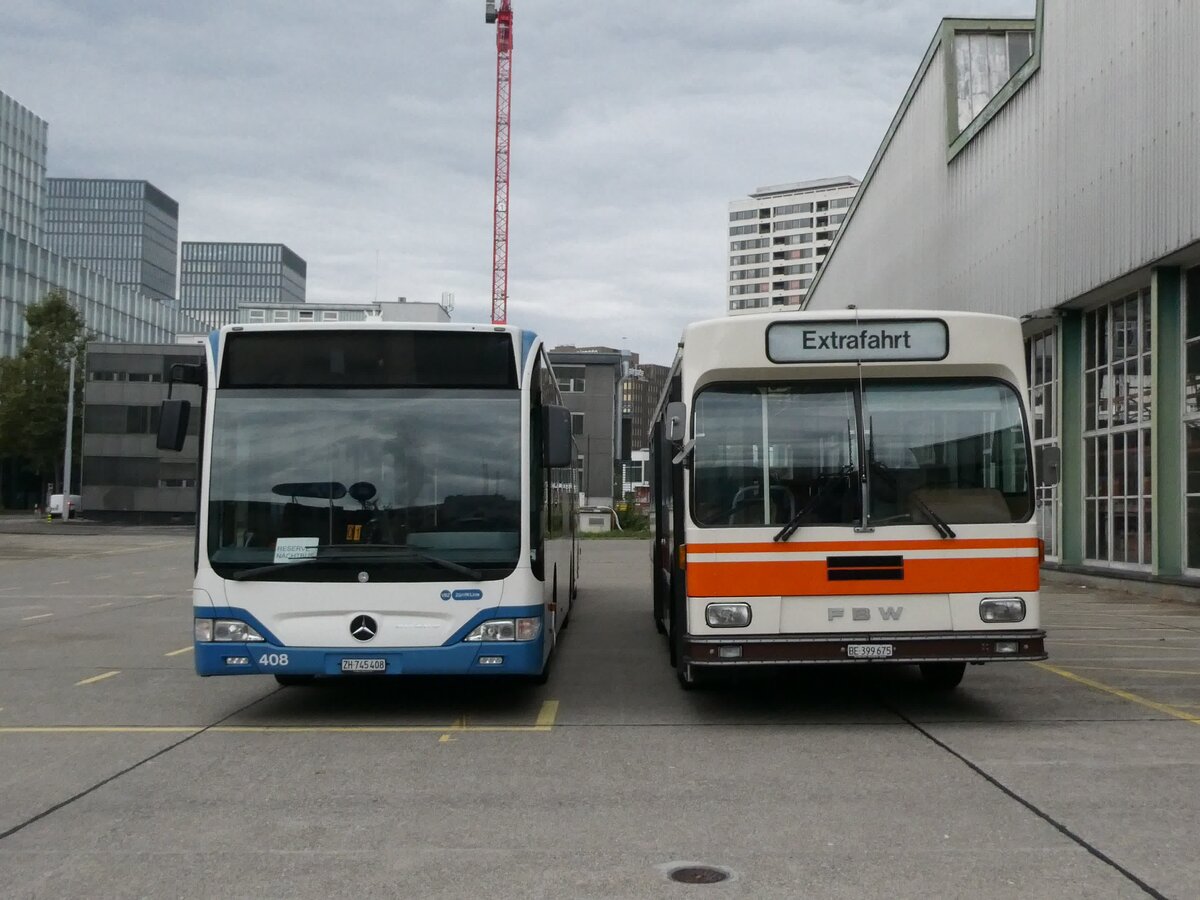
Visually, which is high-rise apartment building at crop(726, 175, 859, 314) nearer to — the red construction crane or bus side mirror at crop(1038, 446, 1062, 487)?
the red construction crane

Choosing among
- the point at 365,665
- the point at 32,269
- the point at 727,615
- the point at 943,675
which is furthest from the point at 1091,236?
the point at 32,269

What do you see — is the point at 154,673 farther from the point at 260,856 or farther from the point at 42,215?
the point at 42,215

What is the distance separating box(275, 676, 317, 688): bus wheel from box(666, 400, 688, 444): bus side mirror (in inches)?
151

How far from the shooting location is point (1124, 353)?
24.0 m

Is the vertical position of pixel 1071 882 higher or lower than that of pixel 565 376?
lower

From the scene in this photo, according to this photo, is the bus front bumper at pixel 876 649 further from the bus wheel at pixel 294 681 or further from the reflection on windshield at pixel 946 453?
the bus wheel at pixel 294 681

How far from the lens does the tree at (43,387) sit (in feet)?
275

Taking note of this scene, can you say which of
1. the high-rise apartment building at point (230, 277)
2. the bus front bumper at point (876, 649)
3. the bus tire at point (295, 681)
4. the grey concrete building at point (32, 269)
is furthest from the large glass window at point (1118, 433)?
the high-rise apartment building at point (230, 277)

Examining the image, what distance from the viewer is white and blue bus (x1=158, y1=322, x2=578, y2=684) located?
8.88m

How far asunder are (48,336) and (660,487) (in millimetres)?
82196

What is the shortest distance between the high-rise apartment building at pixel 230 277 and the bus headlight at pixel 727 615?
183185 millimetres

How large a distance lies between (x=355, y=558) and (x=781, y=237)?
536ft

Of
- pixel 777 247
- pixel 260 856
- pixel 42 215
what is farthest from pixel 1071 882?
pixel 777 247

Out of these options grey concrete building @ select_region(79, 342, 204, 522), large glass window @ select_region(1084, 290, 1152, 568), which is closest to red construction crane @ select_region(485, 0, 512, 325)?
grey concrete building @ select_region(79, 342, 204, 522)
